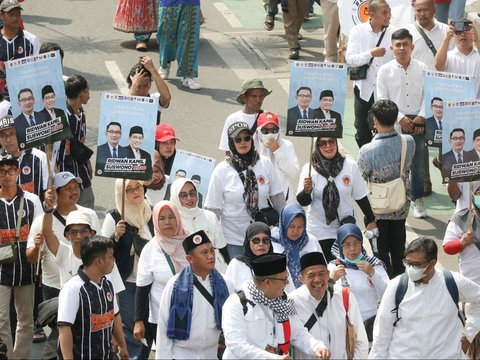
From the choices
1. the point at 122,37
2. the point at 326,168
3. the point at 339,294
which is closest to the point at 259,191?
the point at 326,168

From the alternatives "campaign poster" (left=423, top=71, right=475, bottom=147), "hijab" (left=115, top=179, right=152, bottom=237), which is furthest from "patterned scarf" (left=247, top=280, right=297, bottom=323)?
"campaign poster" (left=423, top=71, right=475, bottom=147)

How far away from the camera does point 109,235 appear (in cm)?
1058

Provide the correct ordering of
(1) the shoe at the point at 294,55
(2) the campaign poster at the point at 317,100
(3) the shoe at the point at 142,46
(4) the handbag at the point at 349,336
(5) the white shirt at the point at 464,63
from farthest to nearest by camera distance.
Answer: (3) the shoe at the point at 142,46, (1) the shoe at the point at 294,55, (5) the white shirt at the point at 464,63, (2) the campaign poster at the point at 317,100, (4) the handbag at the point at 349,336

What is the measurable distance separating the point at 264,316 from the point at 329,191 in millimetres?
2735

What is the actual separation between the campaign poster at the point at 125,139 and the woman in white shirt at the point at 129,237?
23 cm

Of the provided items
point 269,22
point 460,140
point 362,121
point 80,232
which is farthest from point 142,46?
point 80,232

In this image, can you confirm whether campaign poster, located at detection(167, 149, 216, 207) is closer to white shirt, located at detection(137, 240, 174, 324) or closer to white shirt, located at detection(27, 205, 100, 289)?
white shirt, located at detection(27, 205, 100, 289)

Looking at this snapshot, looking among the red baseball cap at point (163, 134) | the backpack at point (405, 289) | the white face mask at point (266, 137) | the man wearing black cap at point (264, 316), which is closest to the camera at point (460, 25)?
the white face mask at point (266, 137)

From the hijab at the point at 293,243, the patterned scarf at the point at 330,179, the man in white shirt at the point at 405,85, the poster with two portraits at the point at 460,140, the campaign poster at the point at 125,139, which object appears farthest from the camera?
the man in white shirt at the point at 405,85

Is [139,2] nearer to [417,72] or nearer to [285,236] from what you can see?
[417,72]

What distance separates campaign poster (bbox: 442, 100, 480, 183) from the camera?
10883mm

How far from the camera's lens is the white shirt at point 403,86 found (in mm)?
13250

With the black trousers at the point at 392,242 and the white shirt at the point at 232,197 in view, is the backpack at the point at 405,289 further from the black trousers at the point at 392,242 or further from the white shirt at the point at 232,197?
the black trousers at the point at 392,242

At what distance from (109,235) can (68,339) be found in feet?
5.71
